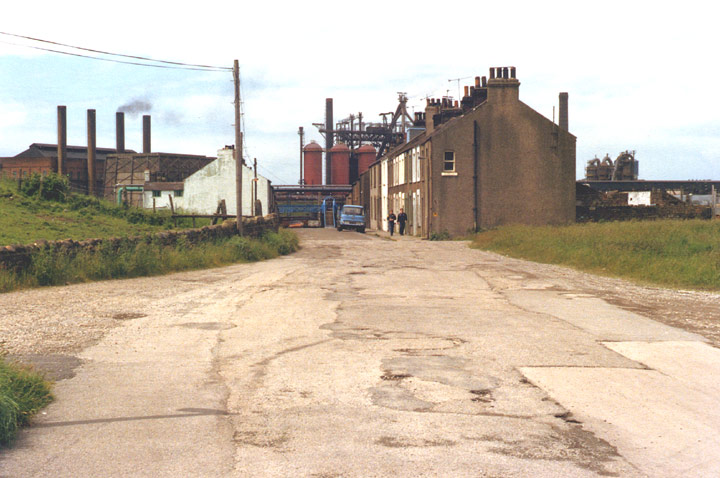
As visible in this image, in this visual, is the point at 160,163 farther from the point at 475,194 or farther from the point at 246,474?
the point at 246,474

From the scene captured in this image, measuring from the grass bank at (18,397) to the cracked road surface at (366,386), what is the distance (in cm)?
14

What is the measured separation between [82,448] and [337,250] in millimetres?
23871

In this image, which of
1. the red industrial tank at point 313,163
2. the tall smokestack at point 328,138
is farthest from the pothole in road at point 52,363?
the red industrial tank at point 313,163

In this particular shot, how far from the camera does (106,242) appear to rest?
1727 cm

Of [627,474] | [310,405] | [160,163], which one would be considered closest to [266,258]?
[310,405]

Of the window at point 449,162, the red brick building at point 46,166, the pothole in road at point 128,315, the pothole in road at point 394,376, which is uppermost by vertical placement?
the red brick building at point 46,166

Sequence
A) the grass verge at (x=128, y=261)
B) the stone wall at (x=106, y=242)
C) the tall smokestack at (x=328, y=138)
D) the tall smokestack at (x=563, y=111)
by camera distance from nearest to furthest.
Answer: the stone wall at (x=106, y=242), the grass verge at (x=128, y=261), the tall smokestack at (x=563, y=111), the tall smokestack at (x=328, y=138)

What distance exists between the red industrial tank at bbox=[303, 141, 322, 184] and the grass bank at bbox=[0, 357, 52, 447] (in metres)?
81.8

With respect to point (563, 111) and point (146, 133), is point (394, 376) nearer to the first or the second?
point (563, 111)

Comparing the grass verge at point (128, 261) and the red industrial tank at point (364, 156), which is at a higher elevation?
the red industrial tank at point (364, 156)

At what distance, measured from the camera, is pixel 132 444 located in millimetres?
4812

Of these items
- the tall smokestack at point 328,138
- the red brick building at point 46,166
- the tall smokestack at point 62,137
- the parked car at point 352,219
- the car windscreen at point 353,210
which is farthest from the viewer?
the tall smokestack at point 328,138

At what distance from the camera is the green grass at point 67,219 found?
24953mm

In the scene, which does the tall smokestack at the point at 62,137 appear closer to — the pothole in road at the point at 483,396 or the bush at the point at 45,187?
the bush at the point at 45,187
